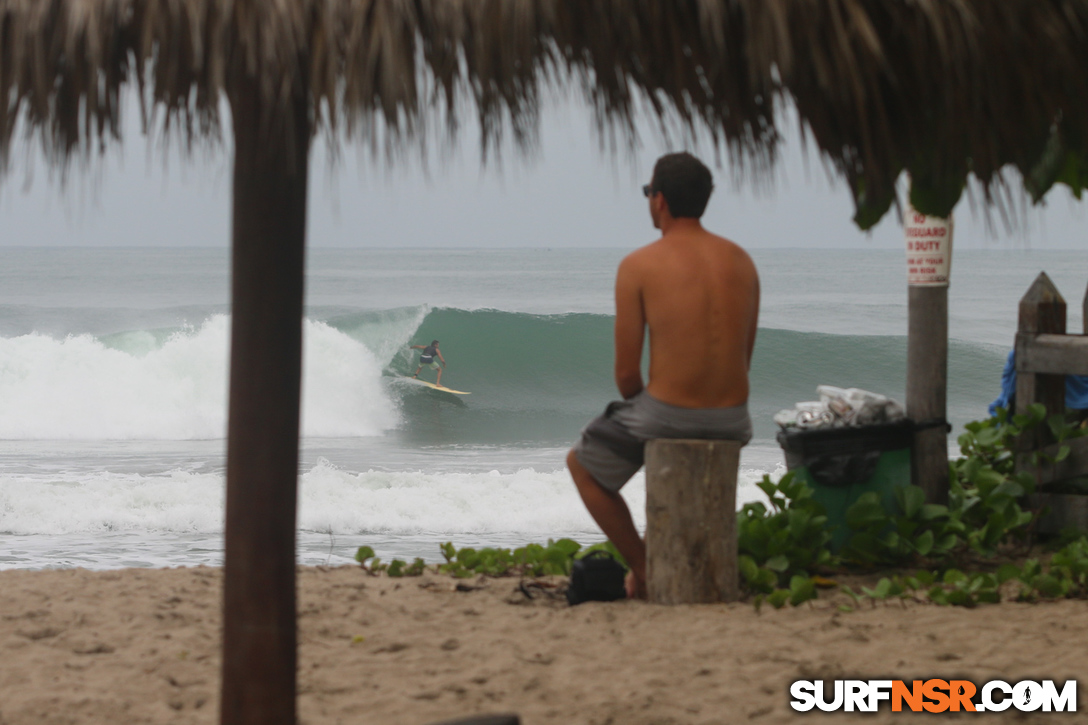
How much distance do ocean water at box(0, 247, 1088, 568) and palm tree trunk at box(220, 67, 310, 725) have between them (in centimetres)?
182

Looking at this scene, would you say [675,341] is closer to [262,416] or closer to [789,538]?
[789,538]

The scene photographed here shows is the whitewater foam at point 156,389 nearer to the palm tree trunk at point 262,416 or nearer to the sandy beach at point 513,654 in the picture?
the sandy beach at point 513,654

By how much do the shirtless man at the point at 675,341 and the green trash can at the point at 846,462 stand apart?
2.24 feet

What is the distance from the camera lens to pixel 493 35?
6.20 ft

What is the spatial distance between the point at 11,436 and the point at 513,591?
46.6 ft

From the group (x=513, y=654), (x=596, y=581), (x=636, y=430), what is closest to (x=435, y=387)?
(x=596, y=581)

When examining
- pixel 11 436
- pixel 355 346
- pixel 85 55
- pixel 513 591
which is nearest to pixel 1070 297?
pixel 355 346

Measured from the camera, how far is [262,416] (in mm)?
2260

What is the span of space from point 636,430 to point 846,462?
1.22 metres

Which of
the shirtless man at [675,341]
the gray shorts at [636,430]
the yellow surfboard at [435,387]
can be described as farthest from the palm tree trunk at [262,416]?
the yellow surfboard at [435,387]

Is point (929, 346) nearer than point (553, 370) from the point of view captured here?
Yes

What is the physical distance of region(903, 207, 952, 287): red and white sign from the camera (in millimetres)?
4707

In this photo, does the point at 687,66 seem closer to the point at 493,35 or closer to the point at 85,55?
the point at 493,35

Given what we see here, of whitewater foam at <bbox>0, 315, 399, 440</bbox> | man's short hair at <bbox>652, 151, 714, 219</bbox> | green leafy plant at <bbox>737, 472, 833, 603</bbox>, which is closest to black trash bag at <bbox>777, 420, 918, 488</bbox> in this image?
green leafy plant at <bbox>737, 472, 833, 603</bbox>
